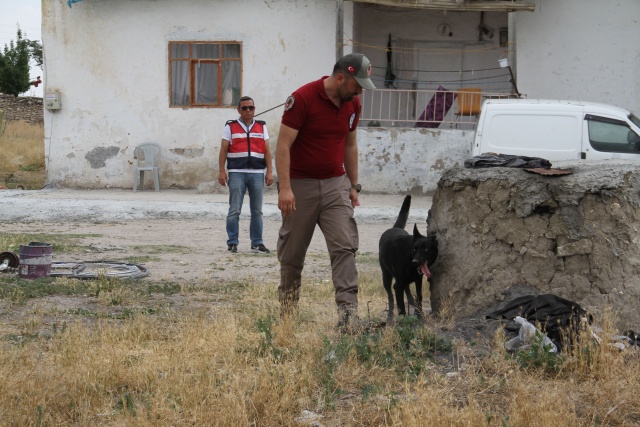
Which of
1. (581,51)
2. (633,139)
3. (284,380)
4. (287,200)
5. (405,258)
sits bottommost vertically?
(284,380)

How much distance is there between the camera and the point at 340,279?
5926 millimetres

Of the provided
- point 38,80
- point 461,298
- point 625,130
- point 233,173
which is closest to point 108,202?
point 233,173

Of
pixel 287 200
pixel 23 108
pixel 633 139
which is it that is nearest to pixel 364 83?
pixel 287 200

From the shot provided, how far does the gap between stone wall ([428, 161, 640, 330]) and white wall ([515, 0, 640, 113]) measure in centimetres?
1274

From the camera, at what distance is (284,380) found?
4.61m

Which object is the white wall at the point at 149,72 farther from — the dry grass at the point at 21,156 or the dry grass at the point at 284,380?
the dry grass at the point at 284,380

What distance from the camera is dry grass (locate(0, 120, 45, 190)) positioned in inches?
851

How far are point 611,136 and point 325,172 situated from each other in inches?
361

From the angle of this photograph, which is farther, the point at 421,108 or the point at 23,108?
the point at 23,108

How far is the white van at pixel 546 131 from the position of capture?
533 inches

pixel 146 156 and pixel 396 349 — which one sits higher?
pixel 146 156

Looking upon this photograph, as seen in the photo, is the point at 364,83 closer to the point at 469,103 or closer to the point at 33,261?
the point at 33,261

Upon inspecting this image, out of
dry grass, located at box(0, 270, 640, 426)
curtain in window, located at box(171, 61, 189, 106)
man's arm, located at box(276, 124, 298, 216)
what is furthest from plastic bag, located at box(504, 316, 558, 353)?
curtain in window, located at box(171, 61, 189, 106)

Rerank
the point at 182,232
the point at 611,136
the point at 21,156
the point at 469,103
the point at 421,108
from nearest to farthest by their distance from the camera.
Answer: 1. the point at 182,232
2. the point at 611,136
3. the point at 469,103
4. the point at 421,108
5. the point at 21,156
